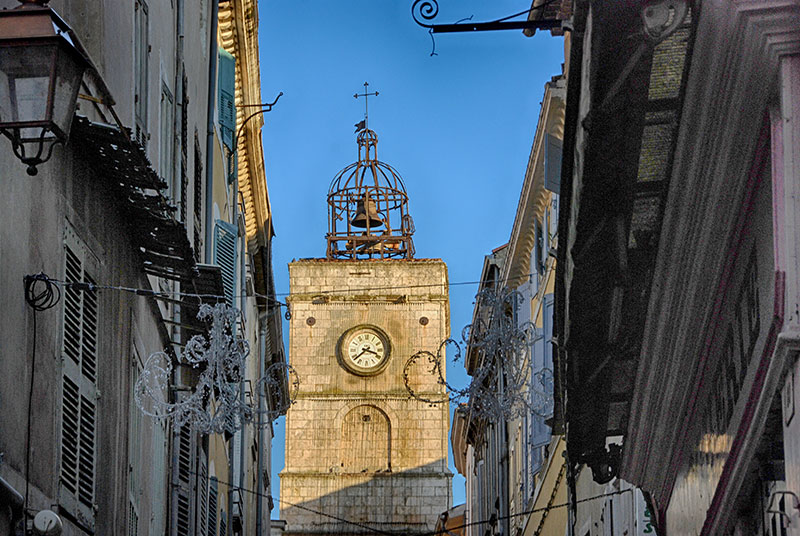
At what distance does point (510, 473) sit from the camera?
3694 cm

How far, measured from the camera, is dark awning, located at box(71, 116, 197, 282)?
1157 centimetres

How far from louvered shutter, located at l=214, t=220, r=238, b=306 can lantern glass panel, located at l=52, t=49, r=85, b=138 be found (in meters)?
15.6

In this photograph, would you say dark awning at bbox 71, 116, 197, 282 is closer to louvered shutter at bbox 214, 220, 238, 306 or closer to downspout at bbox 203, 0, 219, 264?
downspout at bbox 203, 0, 219, 264

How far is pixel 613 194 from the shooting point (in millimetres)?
10031

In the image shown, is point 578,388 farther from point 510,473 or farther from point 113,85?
point 510,473

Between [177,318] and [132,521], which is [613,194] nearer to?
[132,521]

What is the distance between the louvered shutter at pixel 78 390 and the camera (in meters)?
11.2

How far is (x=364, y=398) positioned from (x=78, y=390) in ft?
208

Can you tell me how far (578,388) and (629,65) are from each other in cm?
552

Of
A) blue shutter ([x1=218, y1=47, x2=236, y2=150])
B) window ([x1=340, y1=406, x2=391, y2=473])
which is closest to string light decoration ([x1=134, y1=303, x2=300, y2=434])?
blue shutter ([x1=218, y1=47, x2=236, y2=150])

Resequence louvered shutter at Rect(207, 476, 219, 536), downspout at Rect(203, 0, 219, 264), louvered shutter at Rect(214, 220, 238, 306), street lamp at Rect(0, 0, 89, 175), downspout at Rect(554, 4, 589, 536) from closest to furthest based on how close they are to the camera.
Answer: street lamp at Rect(0, 0, 89, 175), downspout at Rect(554, 4, 589, 536), downspout at Rect(203, 0, 219, 264), louvered shutter at Rect(207, 476, 219, 536), louvered shutter at Rect(214, 220, 238, 306)

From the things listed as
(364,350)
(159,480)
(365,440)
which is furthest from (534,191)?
(365,440)

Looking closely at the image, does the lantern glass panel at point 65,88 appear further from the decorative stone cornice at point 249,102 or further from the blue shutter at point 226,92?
the decorative stone cornice at point 249,102

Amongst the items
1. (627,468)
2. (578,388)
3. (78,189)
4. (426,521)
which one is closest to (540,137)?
(627,468)
